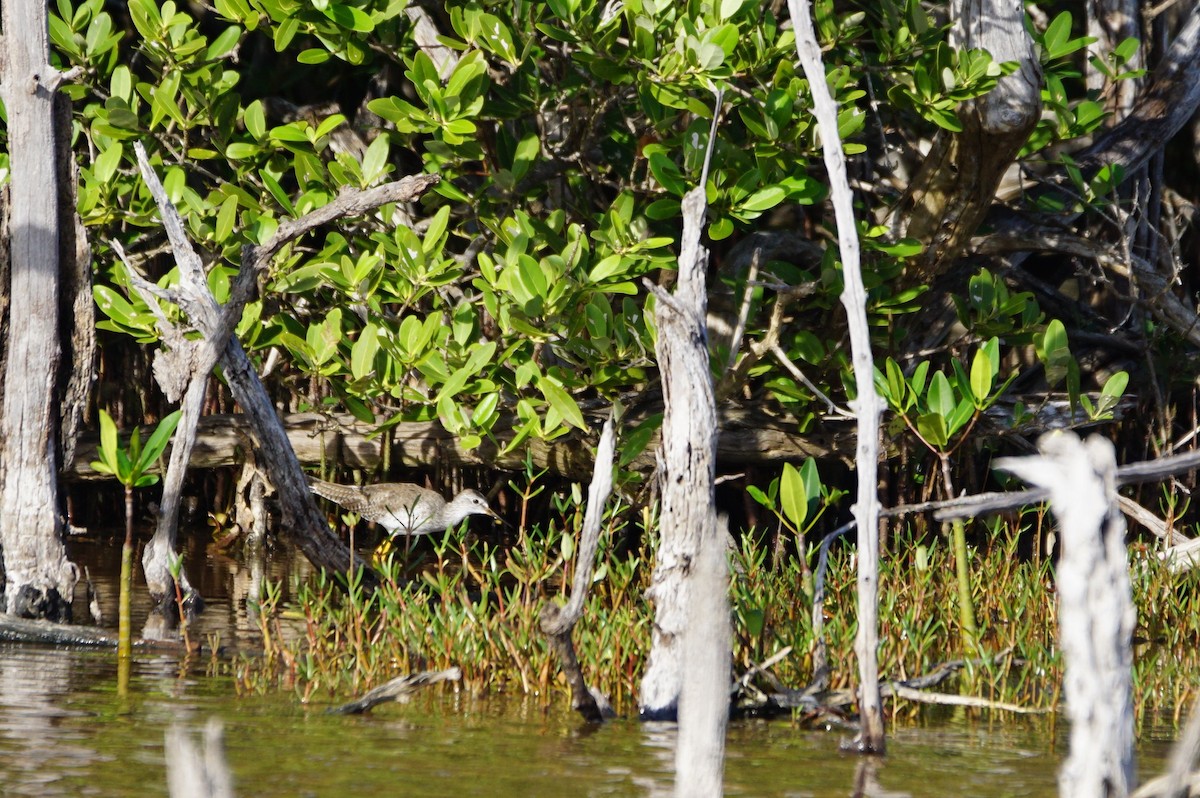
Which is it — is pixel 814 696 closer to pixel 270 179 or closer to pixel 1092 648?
pixel 1092 648

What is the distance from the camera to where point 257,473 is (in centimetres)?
637

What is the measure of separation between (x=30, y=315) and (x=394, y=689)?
76.1 inches

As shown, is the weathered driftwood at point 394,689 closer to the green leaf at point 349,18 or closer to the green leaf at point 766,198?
the green leaf at point 766,198

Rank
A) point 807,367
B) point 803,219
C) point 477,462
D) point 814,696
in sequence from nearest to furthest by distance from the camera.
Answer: point 814,696
point 807,367
point 477,462
point 803,219

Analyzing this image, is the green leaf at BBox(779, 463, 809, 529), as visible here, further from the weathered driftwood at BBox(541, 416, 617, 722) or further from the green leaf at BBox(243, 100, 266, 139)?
the green leaf at BBox(243, 100, 266, 139)

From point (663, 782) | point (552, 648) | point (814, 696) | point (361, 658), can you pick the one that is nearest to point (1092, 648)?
point (663, 782)

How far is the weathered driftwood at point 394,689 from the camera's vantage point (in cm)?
369

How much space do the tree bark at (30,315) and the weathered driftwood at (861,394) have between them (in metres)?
2.64

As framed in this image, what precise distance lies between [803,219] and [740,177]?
7.20 feet

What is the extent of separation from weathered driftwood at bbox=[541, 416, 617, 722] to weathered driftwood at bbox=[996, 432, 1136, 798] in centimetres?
149

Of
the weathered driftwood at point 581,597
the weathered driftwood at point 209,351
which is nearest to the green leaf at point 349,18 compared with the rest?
the weathered driftwood at point 209,351

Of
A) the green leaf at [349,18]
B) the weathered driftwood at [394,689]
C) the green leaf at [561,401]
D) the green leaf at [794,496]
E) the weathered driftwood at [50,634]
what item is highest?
the green leaf at [349,18]

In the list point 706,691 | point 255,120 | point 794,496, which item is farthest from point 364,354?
point 706,691

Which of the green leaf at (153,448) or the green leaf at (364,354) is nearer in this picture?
the green leaf at (153,448)
